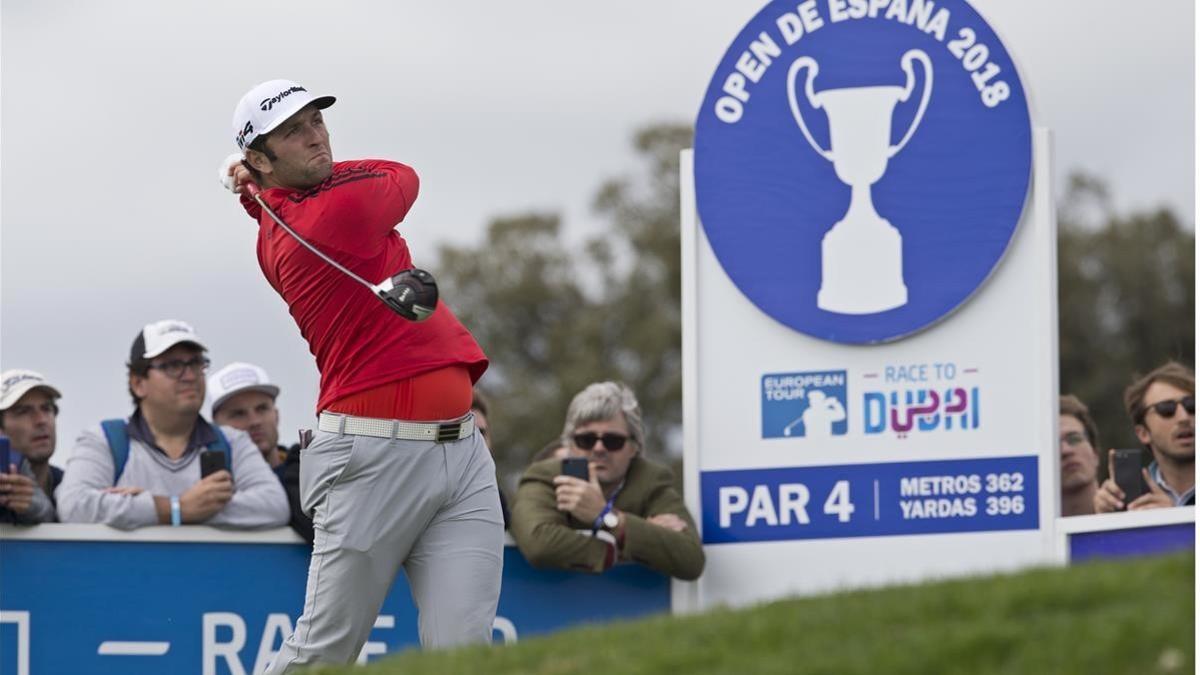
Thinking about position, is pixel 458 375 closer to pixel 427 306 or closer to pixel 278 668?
pixel 427 306

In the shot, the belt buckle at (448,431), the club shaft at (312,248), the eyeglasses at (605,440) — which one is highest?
the club shaft at (312,248)

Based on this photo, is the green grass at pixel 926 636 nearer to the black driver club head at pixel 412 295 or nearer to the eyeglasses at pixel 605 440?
the black driver club head at pixel 412 295

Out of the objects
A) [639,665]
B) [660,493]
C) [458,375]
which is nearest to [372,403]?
[458,375]

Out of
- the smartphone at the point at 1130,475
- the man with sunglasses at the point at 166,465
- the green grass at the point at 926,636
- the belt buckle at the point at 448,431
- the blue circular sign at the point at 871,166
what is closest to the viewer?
the green grass at the point at 926,636

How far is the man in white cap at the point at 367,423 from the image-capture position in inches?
323

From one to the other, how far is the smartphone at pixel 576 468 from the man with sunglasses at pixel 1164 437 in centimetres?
238

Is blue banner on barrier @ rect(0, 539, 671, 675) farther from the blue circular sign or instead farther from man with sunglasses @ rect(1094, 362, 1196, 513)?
man with sunglasses @ rect(1094, 362, 1196, 513)

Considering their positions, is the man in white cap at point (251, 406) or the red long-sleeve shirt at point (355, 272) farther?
the man in white cap at point (251, 406)

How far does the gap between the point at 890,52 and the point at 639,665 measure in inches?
204

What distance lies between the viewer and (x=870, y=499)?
10852 millimetres

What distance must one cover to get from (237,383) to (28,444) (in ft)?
3.69

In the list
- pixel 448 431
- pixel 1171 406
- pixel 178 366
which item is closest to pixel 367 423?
pixel 448 431

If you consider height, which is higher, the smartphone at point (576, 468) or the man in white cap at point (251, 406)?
the man in white cap at point (251, 406)

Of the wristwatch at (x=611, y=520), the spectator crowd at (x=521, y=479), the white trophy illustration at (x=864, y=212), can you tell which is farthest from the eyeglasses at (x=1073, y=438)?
the wristwatch at (x=611, y=520)
